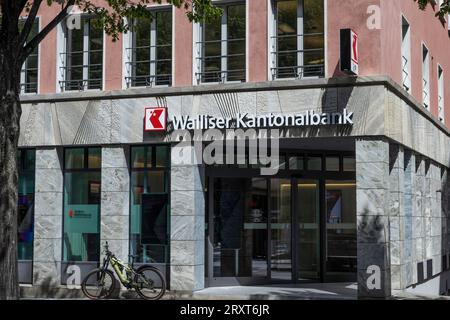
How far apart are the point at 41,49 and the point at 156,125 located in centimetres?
390

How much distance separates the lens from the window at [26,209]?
19.0 metres

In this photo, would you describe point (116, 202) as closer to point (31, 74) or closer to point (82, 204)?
point (82, 204)

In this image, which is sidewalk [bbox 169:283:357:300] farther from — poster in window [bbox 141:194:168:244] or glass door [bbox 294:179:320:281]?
poster in window [bbox 141:194:168:244]

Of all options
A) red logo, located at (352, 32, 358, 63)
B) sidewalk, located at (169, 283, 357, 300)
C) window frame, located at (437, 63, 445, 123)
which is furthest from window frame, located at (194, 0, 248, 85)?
window frame, located at (437, 63, 445, 123)

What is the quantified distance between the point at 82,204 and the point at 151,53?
394 cm

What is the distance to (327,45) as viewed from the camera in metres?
16.7

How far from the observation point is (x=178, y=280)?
56.6ft

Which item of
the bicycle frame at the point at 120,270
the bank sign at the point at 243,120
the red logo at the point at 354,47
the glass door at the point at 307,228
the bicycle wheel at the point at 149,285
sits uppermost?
the red logo at the point at 354,47

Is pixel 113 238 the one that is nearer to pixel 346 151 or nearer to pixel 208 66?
pixel 208 66

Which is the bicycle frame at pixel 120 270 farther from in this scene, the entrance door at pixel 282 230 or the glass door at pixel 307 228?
the glass door at pixel 307 228

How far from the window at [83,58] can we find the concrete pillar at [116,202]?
1.81 meters

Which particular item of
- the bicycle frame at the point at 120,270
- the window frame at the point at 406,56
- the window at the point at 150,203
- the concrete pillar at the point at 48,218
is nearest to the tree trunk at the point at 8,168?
the bicycle frame at the point at 120,270

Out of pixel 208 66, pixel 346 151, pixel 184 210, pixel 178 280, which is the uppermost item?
pixel 208 66
